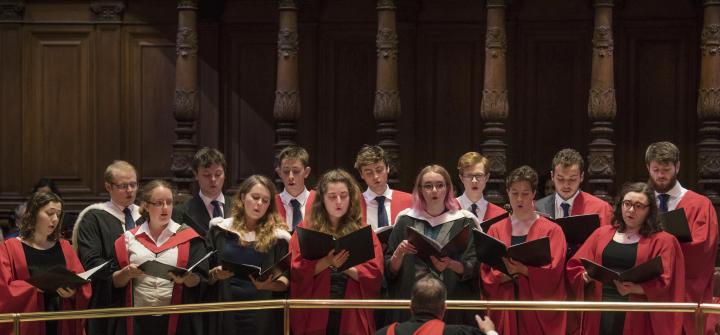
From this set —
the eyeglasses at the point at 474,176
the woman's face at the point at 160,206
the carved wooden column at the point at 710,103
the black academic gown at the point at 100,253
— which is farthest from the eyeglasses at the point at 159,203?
the carved wooden column at the point at 710,103

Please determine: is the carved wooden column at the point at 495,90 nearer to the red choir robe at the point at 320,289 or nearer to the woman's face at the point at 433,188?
the woman's face at the point at 433,188

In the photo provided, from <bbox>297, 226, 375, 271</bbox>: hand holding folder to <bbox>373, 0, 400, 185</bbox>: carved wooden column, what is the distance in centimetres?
394

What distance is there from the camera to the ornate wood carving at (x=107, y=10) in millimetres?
10875

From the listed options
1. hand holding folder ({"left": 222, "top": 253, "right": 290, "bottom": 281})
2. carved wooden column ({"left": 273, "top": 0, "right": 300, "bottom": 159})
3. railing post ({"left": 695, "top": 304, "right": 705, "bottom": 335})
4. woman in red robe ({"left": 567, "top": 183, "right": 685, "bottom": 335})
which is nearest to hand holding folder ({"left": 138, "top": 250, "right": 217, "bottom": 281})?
hand holding folder ({"left": 222, "top": 253, "right": 290, "bottom": 281})

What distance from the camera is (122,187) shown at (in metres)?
6.95

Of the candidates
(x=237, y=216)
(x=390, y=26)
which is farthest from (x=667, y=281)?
(x=390, y=26)

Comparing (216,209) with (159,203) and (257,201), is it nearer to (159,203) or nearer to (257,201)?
(159,203)

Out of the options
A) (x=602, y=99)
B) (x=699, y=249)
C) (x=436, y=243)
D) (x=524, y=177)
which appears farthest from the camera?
(x=602, y=99)

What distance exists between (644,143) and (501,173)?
5.43 feet

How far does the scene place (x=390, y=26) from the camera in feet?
33.0

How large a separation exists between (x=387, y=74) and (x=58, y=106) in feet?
10.8

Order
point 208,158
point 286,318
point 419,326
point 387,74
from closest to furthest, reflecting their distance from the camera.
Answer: point 419,326, point 286,318, point 208,158, point 387,74

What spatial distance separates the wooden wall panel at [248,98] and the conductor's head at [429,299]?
617cm

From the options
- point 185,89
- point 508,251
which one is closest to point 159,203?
point 508,251
